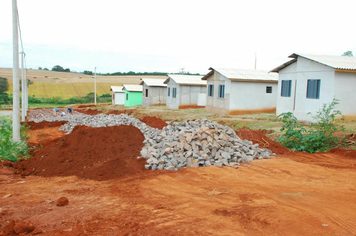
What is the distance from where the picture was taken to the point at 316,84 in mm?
16391

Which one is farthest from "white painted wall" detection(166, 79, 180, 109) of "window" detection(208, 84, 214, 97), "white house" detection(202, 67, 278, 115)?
"white house" detection(202, 67, 278, 115)

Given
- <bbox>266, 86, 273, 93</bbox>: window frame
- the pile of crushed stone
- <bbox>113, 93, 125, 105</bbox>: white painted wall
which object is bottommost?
the pile of crushed stone

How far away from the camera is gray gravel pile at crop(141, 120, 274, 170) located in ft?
27.0

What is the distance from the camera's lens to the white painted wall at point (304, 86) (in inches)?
617

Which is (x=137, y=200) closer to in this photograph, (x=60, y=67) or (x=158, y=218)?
(x=158, y=218)

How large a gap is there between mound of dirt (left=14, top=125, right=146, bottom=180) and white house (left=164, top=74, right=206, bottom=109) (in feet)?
71.0

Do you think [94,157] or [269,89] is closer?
[94,157]

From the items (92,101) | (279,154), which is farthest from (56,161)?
(92,101)

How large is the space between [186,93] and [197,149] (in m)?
24.1

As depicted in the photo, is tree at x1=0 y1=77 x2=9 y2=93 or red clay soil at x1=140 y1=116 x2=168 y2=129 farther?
tree at x1=0 y1=77 x2=9 y2=93

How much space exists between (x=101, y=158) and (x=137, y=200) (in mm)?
3506

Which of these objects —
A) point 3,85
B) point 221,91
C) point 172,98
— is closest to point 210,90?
point 221,91

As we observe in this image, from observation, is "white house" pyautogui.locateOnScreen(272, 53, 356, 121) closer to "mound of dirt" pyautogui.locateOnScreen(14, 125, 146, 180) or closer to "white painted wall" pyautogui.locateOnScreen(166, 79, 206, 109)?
"mound of dirt" pyautogui.locateOnScreen(14, 125, 146, 180)

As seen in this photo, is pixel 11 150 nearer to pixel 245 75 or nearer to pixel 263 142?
pixel 263 142
